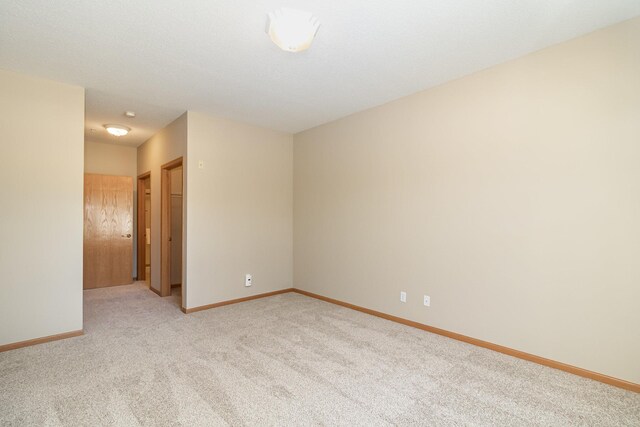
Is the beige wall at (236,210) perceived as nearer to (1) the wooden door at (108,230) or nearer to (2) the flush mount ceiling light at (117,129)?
(2) the flush mount ceiling light at (117,129)

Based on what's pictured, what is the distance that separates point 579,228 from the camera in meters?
2.44

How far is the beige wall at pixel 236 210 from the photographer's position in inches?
164

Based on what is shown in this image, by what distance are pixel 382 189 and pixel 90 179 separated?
5055 millimetres

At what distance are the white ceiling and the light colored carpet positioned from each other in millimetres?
2626

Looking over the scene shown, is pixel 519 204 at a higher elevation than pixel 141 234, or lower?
higher

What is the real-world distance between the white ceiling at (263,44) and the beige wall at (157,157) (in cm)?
72

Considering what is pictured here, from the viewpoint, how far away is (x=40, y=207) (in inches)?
122

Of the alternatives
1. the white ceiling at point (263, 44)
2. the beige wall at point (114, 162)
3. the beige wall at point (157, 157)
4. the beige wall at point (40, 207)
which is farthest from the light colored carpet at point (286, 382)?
the beige wall at point (114, 162)

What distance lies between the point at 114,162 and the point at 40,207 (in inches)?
122

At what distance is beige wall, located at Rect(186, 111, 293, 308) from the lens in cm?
416

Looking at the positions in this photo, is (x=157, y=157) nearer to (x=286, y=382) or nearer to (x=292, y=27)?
(x=292, y=27)

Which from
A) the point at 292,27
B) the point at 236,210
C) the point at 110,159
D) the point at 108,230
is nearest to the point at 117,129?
the point at 110,159

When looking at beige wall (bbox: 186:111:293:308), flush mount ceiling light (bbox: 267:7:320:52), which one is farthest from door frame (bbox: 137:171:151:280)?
flush mount ceiling light (bbox: 267:7:320:52)

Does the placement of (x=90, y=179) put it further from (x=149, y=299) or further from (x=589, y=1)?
(x=589, y=1)
